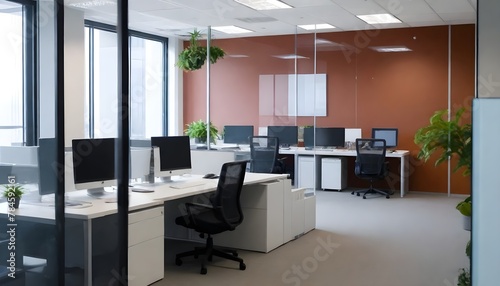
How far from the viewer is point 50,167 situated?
3.49 meters

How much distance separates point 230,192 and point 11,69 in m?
1.90

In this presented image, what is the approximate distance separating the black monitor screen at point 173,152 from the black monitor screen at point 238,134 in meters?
3.34

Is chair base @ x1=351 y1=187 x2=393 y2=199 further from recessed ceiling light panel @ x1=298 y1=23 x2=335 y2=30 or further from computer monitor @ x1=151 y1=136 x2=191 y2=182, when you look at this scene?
computer monitor @ x1=151 y1=136 x2=191 y2=182

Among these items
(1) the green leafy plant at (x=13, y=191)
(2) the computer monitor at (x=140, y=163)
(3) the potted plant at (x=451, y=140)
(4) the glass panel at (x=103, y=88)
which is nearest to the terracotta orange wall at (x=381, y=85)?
(4) the glass panel at (x=103, y=88)

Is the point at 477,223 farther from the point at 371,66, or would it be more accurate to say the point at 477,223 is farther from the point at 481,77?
the point at 371,66

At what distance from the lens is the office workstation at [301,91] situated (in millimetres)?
7762

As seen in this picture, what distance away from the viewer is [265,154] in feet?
27.0

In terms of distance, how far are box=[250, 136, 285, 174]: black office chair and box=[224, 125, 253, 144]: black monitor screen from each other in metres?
0.60

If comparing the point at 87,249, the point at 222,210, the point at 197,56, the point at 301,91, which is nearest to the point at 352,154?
the point at 301,91

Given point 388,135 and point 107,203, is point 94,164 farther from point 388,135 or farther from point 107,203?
point 388,135

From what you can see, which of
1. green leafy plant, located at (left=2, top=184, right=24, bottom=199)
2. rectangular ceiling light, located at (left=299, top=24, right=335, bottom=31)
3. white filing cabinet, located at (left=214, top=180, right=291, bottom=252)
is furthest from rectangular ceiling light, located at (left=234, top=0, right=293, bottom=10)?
green leafy plant, located at (left=2, top=184, right=24, bottom=199)

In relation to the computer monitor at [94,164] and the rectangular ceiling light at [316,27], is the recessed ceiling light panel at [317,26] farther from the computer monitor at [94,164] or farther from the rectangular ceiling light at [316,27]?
the computer monitor at [94,164]

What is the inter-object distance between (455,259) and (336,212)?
257 cm

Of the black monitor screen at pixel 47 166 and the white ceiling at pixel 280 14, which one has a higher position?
the white ceiling at pixel 280 14
